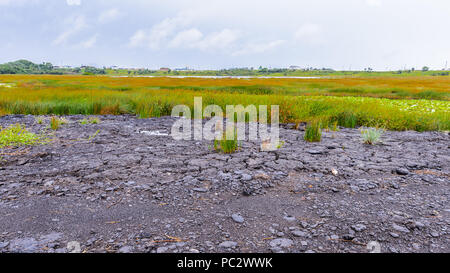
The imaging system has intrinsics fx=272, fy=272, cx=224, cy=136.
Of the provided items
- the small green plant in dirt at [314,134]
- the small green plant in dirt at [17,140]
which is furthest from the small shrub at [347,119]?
the small green plant in dirt at [17,140]

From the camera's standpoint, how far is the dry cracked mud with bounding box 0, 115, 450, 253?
2852 millimetres

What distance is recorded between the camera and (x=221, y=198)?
151 inches

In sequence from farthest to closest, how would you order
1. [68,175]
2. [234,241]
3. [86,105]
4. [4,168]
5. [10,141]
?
[86,105] → [10,141] → [4,168] → [68,175] → [234,241]

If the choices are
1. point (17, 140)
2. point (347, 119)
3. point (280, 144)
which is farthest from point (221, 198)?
point (347, 119)

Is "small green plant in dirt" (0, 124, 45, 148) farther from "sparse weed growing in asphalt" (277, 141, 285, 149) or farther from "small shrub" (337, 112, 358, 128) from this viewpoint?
"small shrub" (337, 112, 358, 128)

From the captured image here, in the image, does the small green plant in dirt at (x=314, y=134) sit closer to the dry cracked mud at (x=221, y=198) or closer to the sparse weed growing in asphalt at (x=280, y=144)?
the dry cracked mud at (x=221, y=198)

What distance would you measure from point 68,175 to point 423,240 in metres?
5.05

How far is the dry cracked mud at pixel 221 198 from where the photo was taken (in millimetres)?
2852

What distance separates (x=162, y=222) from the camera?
317cm

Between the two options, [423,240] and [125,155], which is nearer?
[423,240]

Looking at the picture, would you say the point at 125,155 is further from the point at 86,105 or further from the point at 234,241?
the point at 86,105

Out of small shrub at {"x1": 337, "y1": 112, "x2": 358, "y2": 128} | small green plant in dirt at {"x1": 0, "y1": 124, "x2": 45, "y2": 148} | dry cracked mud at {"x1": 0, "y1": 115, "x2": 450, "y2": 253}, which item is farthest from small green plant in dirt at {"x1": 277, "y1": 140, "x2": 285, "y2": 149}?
small green plant in dirt at {"x1": 0, "y1": 124, "x2": 45, "y2": 148}

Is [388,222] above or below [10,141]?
below
